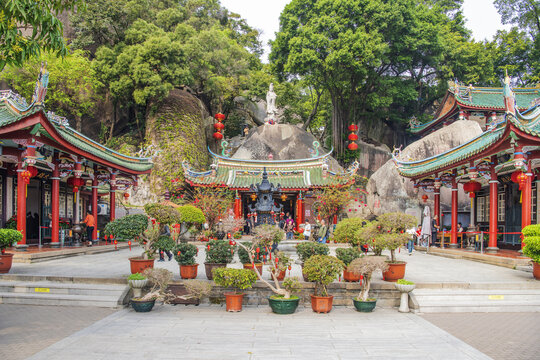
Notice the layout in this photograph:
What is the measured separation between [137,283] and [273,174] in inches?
719

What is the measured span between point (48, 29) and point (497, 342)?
26.1ft

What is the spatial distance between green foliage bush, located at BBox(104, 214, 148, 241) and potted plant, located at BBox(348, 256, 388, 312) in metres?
4.65

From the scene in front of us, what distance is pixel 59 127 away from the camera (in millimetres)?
15234

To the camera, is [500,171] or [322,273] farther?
[500,171]

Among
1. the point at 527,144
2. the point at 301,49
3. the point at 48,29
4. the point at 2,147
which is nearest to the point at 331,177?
the point at 301,49

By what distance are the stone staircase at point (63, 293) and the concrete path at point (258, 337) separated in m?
0.71

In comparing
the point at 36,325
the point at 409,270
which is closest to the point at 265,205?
the point at 409,270

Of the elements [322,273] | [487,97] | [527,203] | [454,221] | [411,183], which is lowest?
[322,273]

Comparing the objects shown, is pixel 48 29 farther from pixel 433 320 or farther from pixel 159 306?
pixel 433 320

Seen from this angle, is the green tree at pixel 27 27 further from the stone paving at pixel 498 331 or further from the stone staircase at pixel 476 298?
the stone staircase at pixel 476 298

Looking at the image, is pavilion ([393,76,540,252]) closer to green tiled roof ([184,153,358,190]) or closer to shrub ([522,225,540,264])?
shrub ([522,225,540,264])

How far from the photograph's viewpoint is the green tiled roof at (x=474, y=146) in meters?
11.6

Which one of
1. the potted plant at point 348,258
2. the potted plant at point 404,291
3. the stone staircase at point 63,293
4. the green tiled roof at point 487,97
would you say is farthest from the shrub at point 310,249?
the green tiled roof at point 487,97

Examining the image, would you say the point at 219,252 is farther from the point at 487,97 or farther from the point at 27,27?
the point at 487,97
